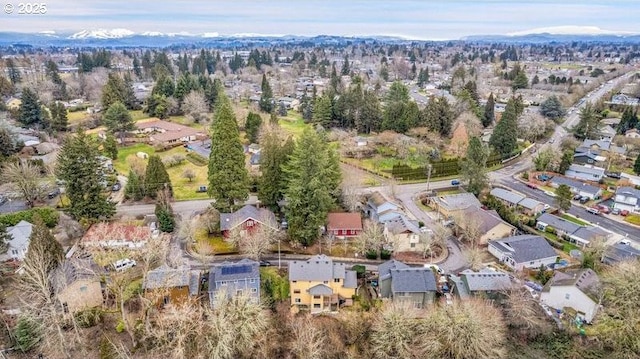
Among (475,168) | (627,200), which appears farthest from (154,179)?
(627,200)

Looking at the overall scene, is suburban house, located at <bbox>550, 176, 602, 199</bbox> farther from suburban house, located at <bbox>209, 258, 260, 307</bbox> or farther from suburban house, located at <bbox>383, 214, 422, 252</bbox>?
suburban house, located at <bbox>209, 258, 260, 307</bbox>

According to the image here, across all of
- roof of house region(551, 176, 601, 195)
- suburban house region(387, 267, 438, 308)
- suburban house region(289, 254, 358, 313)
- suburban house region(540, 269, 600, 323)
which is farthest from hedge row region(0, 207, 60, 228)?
roof of house region(551, 176, 601, 195)

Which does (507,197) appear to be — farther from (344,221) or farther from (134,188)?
(134,188)

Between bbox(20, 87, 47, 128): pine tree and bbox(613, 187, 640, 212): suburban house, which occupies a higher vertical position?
bbox(20, 87, 47, 128): pine tree

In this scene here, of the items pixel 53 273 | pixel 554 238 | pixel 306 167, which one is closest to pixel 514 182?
pixel 554 238

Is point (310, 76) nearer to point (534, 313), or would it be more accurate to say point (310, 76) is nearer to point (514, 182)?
point (514, 182)

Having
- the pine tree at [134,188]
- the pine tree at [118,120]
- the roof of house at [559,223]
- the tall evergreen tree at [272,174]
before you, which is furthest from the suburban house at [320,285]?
the pine tree at [118,120]
